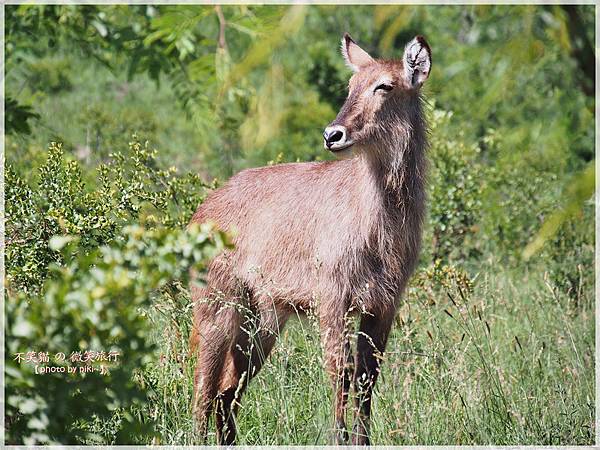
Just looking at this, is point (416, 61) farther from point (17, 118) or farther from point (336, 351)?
point (17, 118)

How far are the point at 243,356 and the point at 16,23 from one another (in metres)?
3.49

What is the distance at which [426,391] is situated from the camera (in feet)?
16.2

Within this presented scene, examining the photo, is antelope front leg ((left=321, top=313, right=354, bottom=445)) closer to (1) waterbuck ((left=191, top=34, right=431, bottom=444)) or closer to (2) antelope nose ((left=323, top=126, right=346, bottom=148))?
(1) waterbuck ((left=191, top=34, right=431, bottom=444))

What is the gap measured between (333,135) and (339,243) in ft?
1.90

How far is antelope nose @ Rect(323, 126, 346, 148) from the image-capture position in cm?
456

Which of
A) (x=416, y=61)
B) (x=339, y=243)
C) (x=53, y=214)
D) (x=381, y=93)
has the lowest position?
(x=339, y=243)

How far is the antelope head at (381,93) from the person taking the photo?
4.73m

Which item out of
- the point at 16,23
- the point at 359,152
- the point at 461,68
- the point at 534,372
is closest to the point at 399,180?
the point at 359,152

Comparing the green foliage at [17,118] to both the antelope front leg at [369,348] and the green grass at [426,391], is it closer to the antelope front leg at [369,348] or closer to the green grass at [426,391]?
the green grass at [426,391]

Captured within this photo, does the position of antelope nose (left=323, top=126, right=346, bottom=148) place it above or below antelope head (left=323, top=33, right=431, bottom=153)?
below

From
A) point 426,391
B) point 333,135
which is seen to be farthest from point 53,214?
point 426,391

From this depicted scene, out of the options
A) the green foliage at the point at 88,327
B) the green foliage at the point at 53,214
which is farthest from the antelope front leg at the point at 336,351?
the green foliage at the point at 88,327

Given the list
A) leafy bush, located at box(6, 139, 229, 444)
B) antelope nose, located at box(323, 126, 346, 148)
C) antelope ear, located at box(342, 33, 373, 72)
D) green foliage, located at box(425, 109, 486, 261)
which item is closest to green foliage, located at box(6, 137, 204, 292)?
antelope nose, located at box(323, 126, 346, 148)

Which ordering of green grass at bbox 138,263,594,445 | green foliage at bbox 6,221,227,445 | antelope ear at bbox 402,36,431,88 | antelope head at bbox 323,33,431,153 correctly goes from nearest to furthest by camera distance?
green foliage at bbox 6,221,227,445 → green grass at bbox 138,263,594,445 → antelope head at bbox 323,33,431,153 → antelope ear at bbox 402,36,431,88
